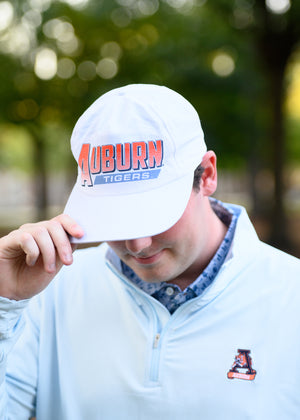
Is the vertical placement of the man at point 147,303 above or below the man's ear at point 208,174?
below

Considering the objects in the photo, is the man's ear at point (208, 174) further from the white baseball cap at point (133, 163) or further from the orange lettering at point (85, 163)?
the orange lettering at point (85, 163)

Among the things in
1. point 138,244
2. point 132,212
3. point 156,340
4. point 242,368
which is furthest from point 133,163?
point 242,368

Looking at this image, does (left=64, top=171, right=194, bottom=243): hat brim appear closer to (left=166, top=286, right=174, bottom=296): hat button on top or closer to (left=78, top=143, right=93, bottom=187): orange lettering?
(left=78, top=143, right=93, bottom=187): orange lettering

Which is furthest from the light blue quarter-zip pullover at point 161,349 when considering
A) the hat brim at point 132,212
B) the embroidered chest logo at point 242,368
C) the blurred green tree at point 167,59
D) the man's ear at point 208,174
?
the blurred green tree at point 167,59

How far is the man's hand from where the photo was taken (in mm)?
1739

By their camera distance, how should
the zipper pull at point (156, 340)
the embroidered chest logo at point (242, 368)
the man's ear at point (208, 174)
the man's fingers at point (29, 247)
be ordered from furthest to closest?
1. the man's ear at point (208, 174)
2. the zipper pull at point (156, 340)
3. the embroidered chest logo at point (242, 368)
4. the man's fingers at point (29, 247)

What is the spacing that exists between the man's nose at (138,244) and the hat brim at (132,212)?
0.08m

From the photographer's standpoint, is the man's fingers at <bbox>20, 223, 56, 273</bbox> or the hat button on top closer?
the man's fingers at <bbox>20, 223, 56, 273</bbox>

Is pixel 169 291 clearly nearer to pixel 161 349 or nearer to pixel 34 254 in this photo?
pixel 161 349

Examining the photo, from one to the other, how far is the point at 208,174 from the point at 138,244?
0.47 metres

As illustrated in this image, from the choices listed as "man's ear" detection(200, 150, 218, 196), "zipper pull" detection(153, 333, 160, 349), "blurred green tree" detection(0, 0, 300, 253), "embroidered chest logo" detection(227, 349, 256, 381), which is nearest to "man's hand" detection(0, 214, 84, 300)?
"zipper pull" detection(153, 333, 160, 349)

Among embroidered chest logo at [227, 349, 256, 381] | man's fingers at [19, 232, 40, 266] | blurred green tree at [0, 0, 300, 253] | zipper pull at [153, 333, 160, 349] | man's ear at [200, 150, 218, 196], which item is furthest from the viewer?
blurred green tree at [0, 0, 300, 253]

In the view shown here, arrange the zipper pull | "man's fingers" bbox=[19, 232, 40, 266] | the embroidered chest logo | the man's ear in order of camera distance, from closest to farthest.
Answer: "man's fingers" bbox=[19, 232, 40, 266] → the embroidered chest logo → the zipper pull → the man's ear

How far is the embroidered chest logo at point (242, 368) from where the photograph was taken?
1828mm
